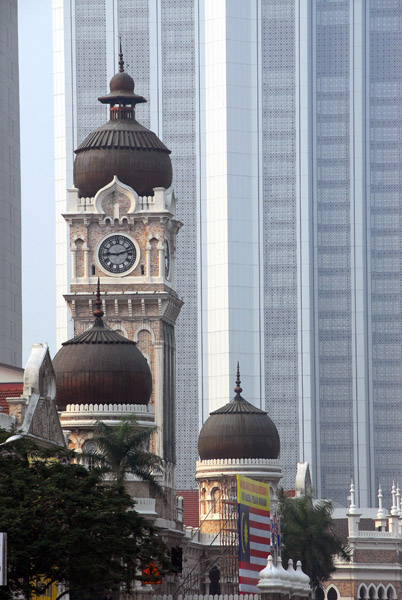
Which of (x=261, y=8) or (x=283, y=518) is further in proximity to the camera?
(x=261, y=8)

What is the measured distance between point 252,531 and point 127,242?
63.2 feet

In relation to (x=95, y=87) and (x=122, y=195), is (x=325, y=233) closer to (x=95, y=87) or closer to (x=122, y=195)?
(x=95, y=87)

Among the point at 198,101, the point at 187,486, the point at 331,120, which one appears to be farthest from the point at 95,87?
the point at 187,486

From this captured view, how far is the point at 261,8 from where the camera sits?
171375mm

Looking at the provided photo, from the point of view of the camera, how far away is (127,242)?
106 metres

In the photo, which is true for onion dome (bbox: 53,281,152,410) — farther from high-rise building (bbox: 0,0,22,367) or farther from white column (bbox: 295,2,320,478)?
high-rise building (bbox: 0,0,22,367)

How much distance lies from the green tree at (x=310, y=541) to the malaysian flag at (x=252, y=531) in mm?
7161

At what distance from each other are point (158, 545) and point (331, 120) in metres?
116

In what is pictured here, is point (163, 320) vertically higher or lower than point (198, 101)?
lower

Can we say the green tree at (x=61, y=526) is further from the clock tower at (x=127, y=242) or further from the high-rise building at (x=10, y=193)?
the high-rise building at (x=10, y=193)

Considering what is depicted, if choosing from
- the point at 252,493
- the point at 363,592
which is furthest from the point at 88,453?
the point at 363,592

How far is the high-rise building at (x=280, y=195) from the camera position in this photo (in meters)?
165

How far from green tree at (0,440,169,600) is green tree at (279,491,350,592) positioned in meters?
47.9

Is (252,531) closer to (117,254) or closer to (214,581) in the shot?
(214,581)
